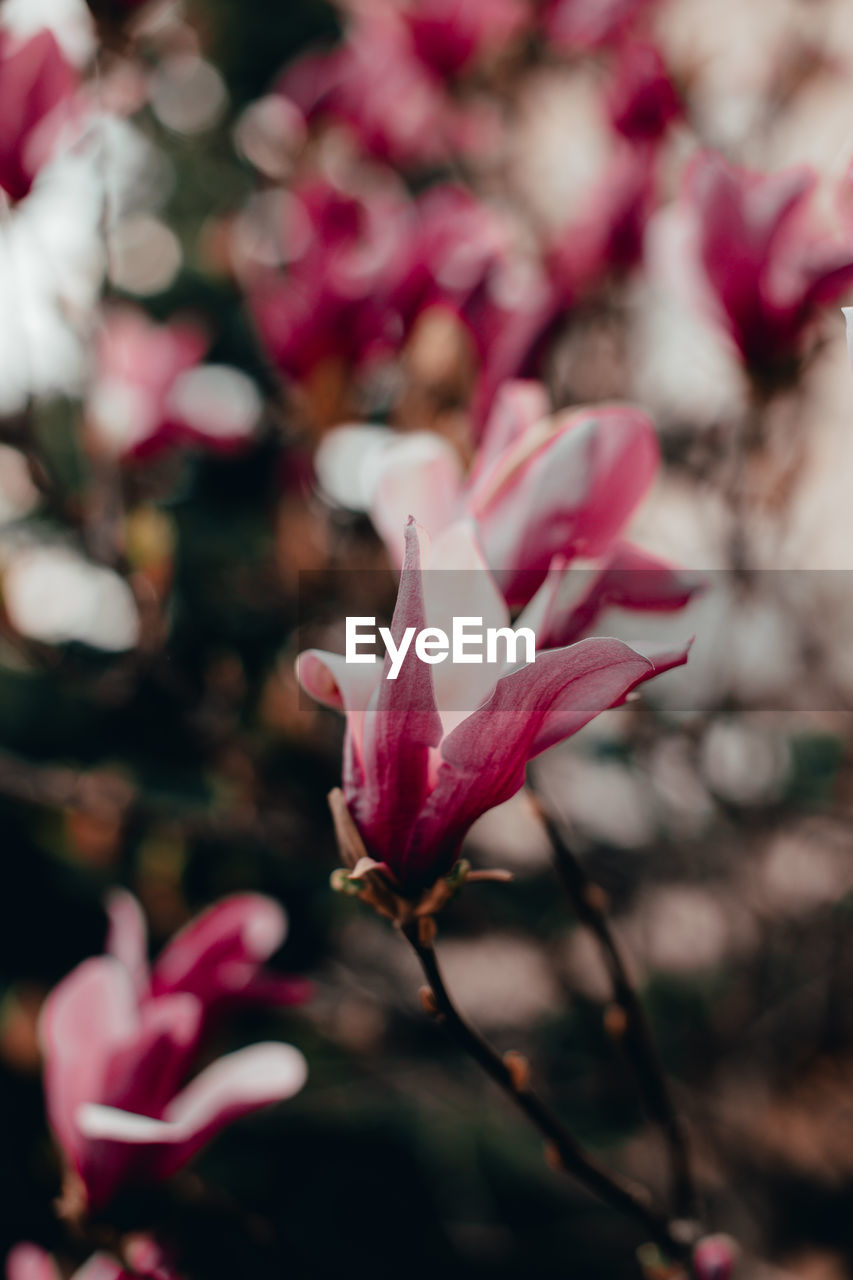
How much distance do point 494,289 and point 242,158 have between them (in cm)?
185

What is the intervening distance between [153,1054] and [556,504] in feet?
0.96

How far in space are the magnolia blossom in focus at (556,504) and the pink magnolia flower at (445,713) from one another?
0.13ft

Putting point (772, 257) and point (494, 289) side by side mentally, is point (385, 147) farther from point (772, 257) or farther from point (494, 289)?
point (772, 257)

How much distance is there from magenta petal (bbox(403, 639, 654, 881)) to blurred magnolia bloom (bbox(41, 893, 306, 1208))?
153 millimetres

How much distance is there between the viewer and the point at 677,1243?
35 cm

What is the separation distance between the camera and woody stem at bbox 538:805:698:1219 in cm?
37

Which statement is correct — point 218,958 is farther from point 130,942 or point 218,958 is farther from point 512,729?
point 512,729

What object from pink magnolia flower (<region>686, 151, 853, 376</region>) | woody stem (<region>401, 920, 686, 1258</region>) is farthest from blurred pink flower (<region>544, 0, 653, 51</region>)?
woody stem (<region>401, 920, 686, 1258</region>)

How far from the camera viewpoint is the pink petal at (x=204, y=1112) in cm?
37

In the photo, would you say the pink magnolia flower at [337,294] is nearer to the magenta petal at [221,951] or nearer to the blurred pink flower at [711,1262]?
the magenta petal at [221,951]

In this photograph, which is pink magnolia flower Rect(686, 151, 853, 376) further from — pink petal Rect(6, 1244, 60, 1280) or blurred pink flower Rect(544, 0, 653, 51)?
pink petal Rect(6, 1244, 60, 1280)

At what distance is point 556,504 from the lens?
34 cm

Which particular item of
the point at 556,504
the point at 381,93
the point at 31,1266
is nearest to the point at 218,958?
the point at 31,1266

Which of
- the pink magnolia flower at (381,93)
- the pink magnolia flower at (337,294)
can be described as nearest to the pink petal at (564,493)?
the pink magnolia flower at (337,294)
